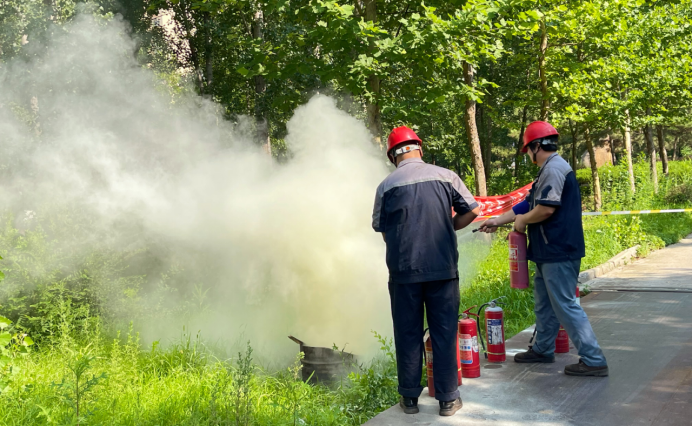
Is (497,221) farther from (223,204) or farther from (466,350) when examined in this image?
(223,204)

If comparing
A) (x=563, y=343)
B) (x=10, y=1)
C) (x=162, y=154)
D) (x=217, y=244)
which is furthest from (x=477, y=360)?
(x=10, y=1)

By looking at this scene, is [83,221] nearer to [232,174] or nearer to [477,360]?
[232,174]

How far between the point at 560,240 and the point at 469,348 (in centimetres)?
108

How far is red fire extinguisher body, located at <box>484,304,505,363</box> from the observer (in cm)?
482

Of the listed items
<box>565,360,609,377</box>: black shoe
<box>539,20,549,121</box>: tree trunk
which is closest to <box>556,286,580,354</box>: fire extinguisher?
<box>565,360,609,377</box>: black shoe

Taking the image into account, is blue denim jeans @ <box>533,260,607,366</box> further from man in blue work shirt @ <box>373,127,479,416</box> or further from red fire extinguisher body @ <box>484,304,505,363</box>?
man in blue work shirt @ <box>373,127,479,416</box>

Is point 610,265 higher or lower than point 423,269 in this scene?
lower

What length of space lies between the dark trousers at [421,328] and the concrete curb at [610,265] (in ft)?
16.6

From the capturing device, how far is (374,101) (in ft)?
32.3

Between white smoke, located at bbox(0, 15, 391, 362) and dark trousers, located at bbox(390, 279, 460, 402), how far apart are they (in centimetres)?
229

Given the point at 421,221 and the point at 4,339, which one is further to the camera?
the point at 4,339

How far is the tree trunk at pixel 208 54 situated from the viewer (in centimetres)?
1989

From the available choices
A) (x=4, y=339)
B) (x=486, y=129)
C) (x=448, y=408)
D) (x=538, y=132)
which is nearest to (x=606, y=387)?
(x=448, y=408)

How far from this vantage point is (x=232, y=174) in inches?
332
